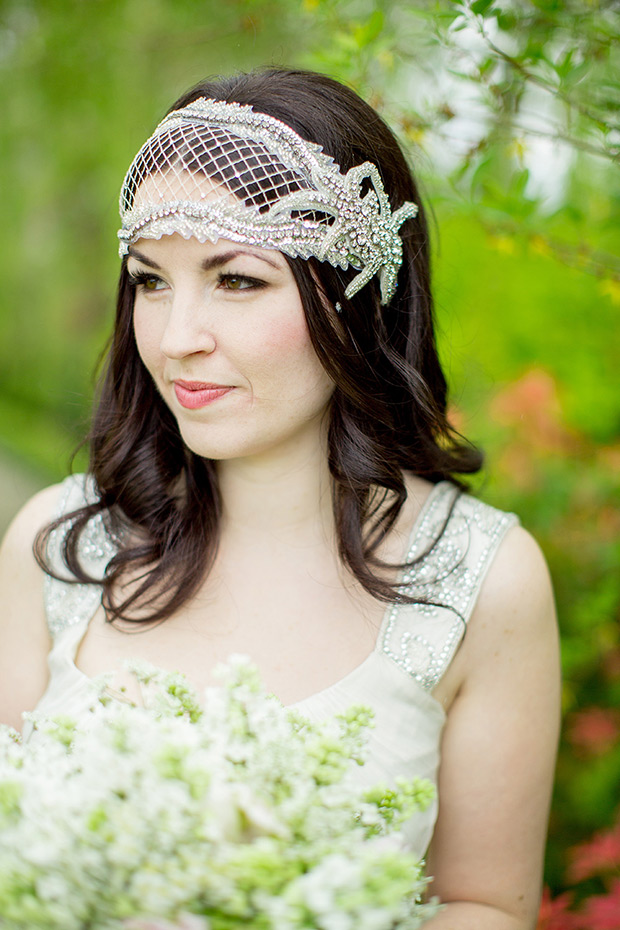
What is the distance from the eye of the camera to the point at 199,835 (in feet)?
2.82

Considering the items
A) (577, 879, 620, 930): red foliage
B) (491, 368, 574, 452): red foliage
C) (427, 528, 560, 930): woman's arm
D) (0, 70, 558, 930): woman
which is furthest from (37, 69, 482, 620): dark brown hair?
(491, 368, 574, 452): red foliage

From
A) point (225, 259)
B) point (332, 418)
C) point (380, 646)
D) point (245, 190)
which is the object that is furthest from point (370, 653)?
point (245, 190)

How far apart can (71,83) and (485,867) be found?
5945 millimetres

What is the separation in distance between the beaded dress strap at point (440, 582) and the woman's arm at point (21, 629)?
937mm

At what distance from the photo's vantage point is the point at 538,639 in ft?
6.91

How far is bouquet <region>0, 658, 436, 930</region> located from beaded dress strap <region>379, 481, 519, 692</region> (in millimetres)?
991

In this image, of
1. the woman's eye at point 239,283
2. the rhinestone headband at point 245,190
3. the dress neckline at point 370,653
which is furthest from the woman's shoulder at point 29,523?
the woman's eye at point 239,283

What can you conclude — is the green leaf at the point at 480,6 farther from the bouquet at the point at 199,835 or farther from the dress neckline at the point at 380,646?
the bouquet at the point at 199,835

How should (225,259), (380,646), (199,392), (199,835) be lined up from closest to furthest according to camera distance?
1. (199,835)
2. (225,259)
3. (199,392)
4. (380,646)

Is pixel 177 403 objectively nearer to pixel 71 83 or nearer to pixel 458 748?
pixel 458 748

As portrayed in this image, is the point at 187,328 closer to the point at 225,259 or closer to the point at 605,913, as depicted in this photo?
the point at 225,259

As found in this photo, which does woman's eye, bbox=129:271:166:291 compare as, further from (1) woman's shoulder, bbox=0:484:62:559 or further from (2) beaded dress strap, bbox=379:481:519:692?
(2) beaded dress strap, bbox=379:481:519:692

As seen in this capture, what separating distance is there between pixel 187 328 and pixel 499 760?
4.42ft

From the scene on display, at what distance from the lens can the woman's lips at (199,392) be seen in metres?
1.85
